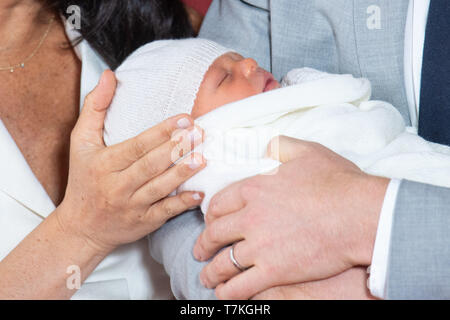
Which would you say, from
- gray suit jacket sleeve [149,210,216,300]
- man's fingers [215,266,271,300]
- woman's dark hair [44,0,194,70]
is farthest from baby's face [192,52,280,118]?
woman's dark hair [44,0,194,70]

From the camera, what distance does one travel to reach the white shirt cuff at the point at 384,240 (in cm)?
78

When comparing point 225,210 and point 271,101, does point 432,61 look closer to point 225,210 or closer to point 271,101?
point 271,101

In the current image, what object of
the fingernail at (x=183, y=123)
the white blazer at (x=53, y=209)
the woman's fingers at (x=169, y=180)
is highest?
the fingernail at (x=183, y=123)

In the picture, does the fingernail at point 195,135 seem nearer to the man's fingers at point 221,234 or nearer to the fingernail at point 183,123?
the fingernail at point 183,123

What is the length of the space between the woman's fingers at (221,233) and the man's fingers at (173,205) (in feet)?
0.26

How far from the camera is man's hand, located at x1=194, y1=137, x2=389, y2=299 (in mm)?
804

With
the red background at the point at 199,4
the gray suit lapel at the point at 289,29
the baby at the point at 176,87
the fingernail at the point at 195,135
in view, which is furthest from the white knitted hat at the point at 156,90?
the red background at the point at 199,4

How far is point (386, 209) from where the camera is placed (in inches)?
30.9

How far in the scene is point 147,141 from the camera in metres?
0.95

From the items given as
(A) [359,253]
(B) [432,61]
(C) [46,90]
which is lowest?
(A) [359,253]

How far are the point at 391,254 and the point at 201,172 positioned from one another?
0.37 metres

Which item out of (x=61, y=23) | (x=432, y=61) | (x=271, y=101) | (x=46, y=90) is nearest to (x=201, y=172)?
(x=271, y=101)

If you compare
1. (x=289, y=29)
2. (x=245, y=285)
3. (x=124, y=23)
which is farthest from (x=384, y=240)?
(x=124, y=23)

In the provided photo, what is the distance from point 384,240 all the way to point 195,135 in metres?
0.38
